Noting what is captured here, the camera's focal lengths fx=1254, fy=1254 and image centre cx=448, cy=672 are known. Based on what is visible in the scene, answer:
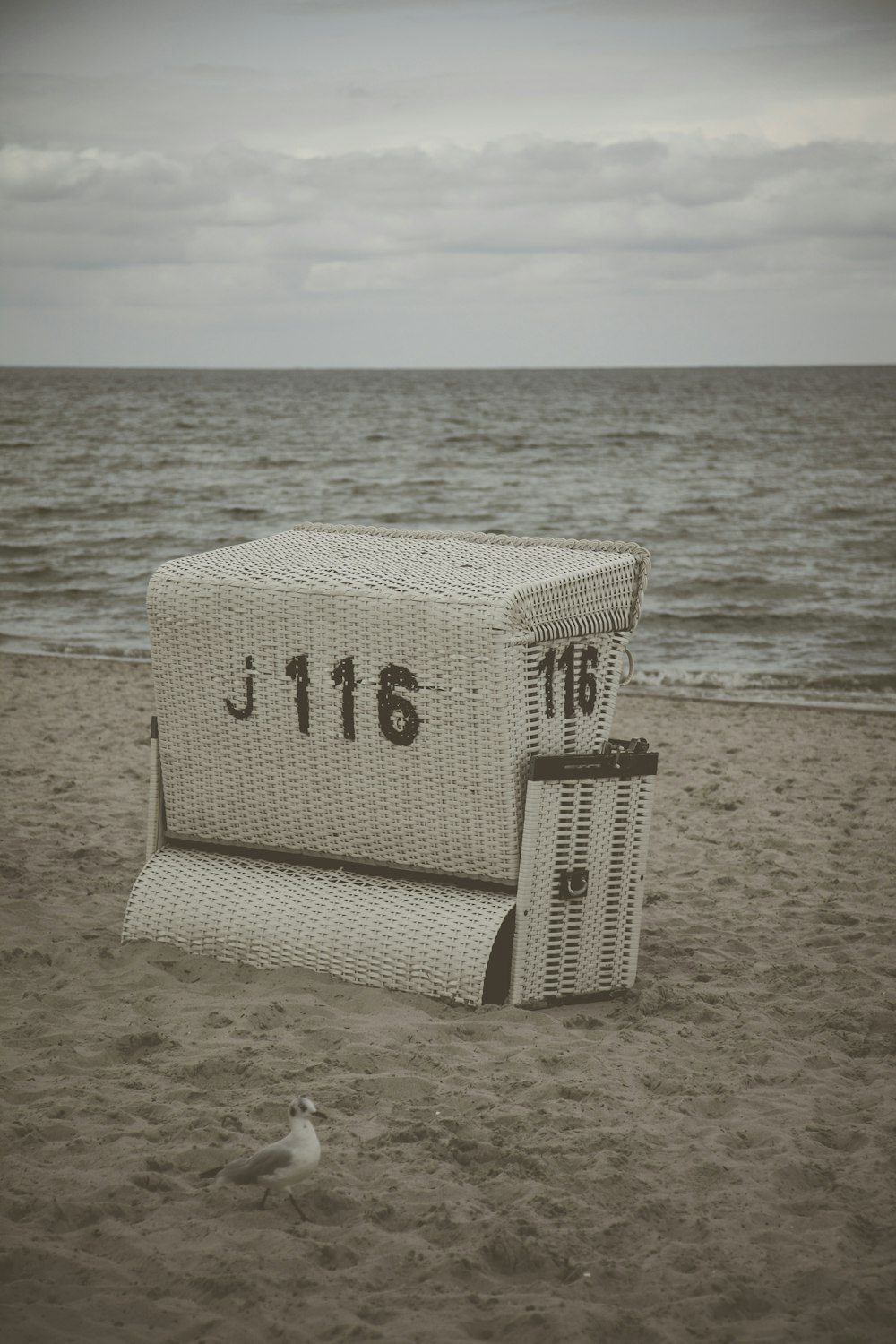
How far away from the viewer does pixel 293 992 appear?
3795mm

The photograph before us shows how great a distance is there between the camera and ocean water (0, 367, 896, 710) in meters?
11.4

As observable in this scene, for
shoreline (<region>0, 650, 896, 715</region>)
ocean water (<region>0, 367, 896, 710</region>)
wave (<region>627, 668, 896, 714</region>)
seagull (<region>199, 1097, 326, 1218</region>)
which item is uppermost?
seagull (<region>199, 1097, 326, 1218</region>)

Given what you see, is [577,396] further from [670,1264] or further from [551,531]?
[670,1264]

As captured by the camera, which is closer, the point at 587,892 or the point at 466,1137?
the point at 466,1137

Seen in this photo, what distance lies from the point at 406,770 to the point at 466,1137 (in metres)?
1.11

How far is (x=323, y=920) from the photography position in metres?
3.86

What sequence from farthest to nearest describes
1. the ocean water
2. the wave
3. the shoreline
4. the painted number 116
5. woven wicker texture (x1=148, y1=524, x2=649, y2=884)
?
the ocean water
the wave
the shoreline
the painted number 116
woven wicker texture (x1=148, y1=524, x2=649, y2=884)

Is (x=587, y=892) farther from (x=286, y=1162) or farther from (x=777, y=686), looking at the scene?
(x=777, y=686)

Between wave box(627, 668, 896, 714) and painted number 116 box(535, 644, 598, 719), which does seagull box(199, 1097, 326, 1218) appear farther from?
wave box(627, 668, 896, 714)

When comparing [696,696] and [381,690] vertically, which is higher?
[381,690]

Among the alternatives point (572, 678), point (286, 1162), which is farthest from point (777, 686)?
point (286, 1162)

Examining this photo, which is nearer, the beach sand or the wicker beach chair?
the beach sand

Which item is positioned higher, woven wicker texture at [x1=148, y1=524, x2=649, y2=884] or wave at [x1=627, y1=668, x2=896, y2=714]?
woven wicker texture at [x1=148, y1=524, x2=649, y2=884]

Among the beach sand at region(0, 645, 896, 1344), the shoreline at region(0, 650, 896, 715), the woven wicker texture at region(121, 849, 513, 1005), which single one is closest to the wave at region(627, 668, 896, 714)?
the shoreline at region(0, 650, 896, 715)
